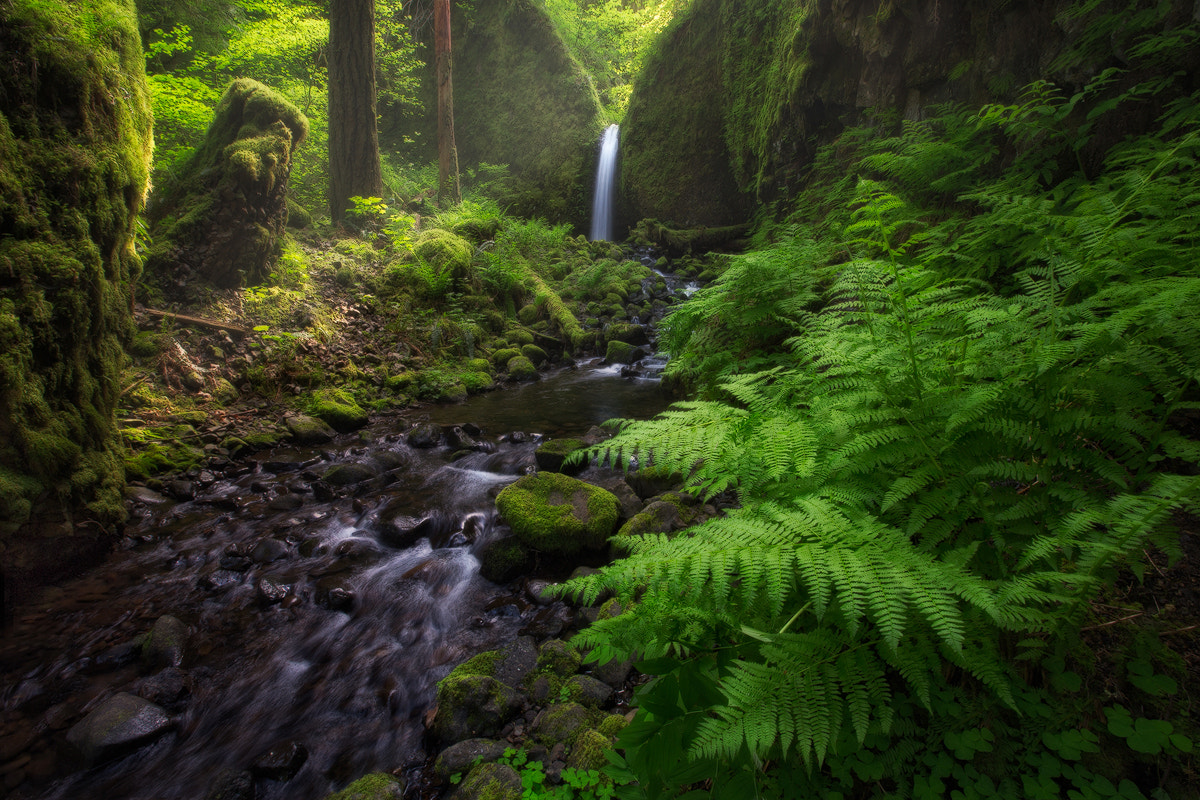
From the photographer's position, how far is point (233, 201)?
6996 mm

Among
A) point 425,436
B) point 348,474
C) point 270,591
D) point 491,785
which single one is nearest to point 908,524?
point 491,785

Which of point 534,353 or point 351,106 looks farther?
point 351,106

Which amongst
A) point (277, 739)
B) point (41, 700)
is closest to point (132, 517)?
point (41, 700)

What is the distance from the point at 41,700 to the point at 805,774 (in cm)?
404

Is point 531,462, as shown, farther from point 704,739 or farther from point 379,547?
point 704,739

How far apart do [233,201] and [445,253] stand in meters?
3.40

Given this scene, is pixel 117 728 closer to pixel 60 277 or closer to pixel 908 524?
pixel 60 277

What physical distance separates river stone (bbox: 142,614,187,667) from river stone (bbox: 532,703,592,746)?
245 centimetres

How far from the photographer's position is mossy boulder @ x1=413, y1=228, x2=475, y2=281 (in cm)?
944

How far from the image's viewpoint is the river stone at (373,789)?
2.21m

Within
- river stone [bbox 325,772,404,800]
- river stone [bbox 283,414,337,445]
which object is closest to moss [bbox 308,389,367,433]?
river stone [bbox 283,414,337,445]

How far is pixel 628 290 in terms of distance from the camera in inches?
486

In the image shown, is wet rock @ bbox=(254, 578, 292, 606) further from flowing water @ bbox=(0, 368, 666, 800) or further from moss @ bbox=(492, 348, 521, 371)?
moss @ bbox=(492, 348, 521, 371)

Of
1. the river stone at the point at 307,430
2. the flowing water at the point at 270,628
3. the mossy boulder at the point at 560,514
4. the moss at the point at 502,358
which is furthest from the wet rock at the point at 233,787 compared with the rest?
the moss at the point at 502,358
